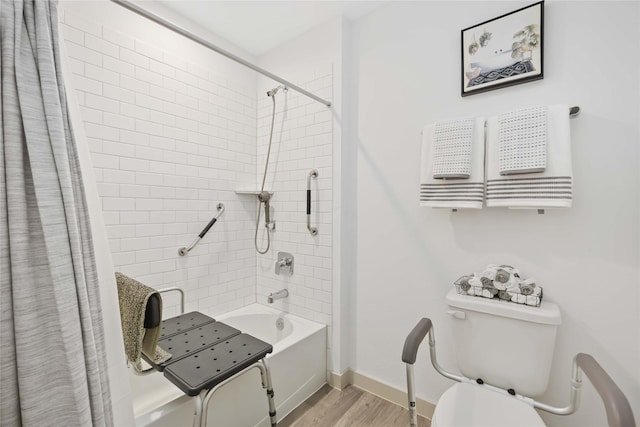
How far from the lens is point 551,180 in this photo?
1133 millimetres

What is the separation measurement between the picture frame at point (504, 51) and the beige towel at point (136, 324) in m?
1.76

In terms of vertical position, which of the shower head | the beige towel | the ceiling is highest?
the ceiling

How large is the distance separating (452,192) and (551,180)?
37 cm

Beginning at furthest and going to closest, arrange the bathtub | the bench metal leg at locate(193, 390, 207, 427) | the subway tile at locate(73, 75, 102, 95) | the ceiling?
the ceiling → the subway tile at locate(73, 75, 102, 95) → the bathtub → the bench metal leg at locate(193, 390, 207, 427)

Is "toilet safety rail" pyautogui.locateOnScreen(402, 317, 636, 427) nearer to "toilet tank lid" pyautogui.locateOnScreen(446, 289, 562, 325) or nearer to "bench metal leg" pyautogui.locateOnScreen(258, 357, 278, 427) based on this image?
"toilet tank lid" pyautogui.locateOnScreen(446, 289, 562, 325)

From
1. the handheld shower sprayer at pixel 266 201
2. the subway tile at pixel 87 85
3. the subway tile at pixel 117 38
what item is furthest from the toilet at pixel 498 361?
the subway tile at pixel 117 38

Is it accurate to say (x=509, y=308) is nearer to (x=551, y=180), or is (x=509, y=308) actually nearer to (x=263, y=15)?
(x=551, y=180)

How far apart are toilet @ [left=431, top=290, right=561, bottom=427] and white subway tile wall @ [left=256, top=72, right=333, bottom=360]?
878 mm

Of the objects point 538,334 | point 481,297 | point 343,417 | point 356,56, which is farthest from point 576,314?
point 356,56

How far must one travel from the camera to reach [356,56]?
6.18ft

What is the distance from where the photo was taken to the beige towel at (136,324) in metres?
1.03

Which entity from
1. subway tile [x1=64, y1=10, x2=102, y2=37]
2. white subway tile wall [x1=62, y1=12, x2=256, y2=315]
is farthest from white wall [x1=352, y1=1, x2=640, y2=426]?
subway tile [x1=64, y1=10, x2=102, y2=37]

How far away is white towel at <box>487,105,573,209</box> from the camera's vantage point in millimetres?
1112

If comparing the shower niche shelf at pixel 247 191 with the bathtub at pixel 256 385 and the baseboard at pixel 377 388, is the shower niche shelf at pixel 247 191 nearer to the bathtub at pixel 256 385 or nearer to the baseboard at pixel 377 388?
the bathtub at pixel 256 385
